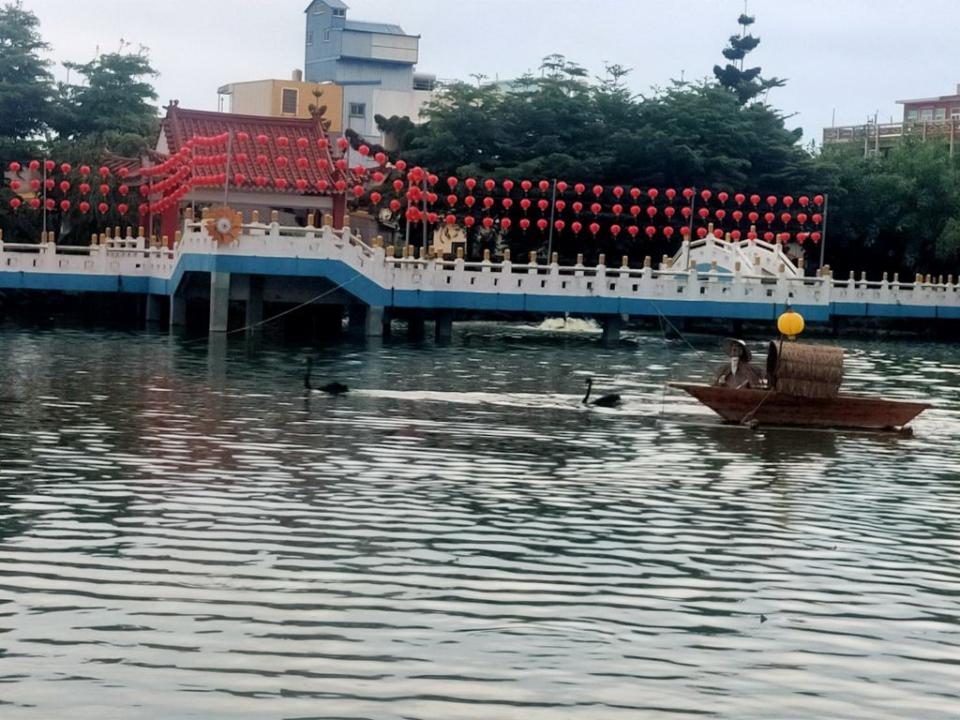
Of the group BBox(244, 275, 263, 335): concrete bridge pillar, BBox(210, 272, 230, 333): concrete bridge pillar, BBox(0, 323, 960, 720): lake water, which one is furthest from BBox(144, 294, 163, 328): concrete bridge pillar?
BBox(0, 323, 960, 720): lake water

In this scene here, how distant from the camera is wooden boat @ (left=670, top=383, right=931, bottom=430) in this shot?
23.3m

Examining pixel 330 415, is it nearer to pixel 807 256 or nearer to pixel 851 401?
pixel 851 401

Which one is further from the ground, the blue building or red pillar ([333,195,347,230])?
the blue building

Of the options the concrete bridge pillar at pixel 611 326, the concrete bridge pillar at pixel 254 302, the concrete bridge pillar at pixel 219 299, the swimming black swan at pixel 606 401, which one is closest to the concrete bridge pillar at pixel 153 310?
the concrete bridge pillar at pixel 254 302

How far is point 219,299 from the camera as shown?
41.6 m

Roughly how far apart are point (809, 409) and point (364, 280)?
20.9 metres

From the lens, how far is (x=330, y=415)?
23.5m

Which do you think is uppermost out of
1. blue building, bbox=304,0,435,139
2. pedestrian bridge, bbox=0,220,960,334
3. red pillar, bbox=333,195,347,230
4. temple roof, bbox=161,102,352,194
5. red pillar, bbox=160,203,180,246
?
blue building, bbox=304,0,435,139

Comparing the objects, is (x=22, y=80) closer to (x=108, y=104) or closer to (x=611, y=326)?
(x=108, y=104)

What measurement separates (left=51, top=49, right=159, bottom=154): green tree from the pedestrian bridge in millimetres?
12741

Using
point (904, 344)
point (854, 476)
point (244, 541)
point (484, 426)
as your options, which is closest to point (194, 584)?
point (244, 541)

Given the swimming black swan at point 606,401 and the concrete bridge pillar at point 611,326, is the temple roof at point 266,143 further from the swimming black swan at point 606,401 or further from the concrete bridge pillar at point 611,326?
the swimming black swan at point 606,401

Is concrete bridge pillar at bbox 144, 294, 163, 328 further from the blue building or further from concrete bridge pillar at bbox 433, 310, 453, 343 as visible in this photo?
the blue building

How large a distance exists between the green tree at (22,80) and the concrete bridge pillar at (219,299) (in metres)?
20.0
